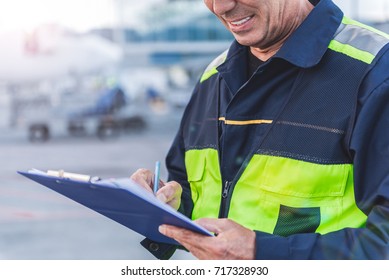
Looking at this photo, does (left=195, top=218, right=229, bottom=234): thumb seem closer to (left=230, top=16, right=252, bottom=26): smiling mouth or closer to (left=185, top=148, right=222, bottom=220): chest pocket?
(left=185, top=148, right=222, bottom=220): chest pocket

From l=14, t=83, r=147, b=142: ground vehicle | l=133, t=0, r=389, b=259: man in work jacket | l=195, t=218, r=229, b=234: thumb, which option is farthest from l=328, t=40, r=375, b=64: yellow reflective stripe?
l=14, t=83, r=147, b=142: ground vehicle

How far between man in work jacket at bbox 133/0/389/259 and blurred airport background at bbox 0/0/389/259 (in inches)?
322

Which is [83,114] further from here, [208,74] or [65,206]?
[208,74]

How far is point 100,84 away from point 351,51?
18363 millimetres

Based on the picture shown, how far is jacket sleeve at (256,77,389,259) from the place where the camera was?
4.25 feet

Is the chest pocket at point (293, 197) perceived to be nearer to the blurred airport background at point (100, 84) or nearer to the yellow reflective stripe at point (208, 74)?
the yellow reflective stripe at point (208, 74)

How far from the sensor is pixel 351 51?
56.6 inches

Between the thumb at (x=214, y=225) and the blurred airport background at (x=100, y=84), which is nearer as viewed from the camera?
the thumb at (x=214, y=225)

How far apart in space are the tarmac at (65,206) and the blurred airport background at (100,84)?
0.14 feet

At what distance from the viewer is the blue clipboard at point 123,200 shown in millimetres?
1239

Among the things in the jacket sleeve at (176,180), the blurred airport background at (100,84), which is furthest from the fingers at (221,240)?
the blurred airport background at (100,84)

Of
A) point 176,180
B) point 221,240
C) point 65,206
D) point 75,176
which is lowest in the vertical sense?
point 65,206

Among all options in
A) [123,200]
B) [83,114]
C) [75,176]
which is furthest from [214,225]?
[83,114]

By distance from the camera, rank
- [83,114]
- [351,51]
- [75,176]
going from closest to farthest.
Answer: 1. [75,176]
2. [351,51]
3. [83,114]
